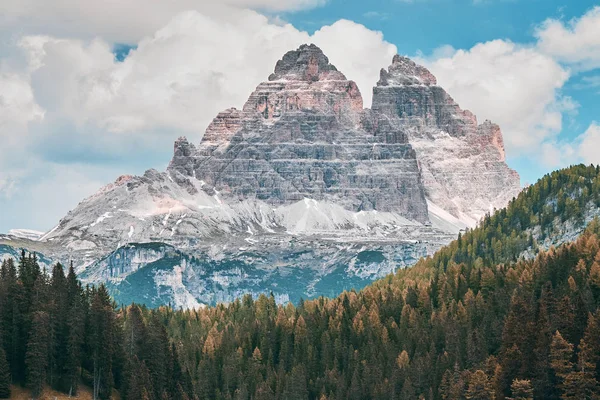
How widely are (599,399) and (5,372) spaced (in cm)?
7861

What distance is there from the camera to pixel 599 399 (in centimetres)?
19975

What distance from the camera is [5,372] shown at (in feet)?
653
